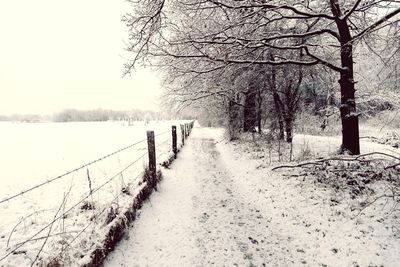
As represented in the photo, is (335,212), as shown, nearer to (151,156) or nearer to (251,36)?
(151,156)

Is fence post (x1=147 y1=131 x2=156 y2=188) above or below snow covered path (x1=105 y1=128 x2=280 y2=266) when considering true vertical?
above

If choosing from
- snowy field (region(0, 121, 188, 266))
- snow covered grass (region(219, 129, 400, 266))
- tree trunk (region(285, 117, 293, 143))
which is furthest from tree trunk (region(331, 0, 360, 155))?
tree trunk (region(285, 117, 293, 143))

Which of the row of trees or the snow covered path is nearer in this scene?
the snow covered path

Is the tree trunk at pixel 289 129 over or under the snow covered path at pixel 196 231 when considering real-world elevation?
over

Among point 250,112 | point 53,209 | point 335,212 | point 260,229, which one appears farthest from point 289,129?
Result: point 53,209

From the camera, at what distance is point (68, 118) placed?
195250mm

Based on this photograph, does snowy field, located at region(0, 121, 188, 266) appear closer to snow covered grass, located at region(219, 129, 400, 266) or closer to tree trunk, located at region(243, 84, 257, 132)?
snow covered grass, located at region(219, 129, 400, 266)

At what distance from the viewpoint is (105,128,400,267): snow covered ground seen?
464 centimetres

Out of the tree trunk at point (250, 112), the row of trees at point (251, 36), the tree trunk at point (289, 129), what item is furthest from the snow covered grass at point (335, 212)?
the tree trunk at point (250, 112)

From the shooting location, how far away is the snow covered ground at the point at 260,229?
464 centimetres

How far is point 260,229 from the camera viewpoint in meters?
5.70

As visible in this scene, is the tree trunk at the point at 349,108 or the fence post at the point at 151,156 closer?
the fence post at the point at 151,156

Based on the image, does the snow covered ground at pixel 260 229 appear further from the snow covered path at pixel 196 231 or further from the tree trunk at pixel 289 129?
the tree trunk at pixel 289 129

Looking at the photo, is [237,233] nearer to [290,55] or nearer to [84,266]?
[84,266]
